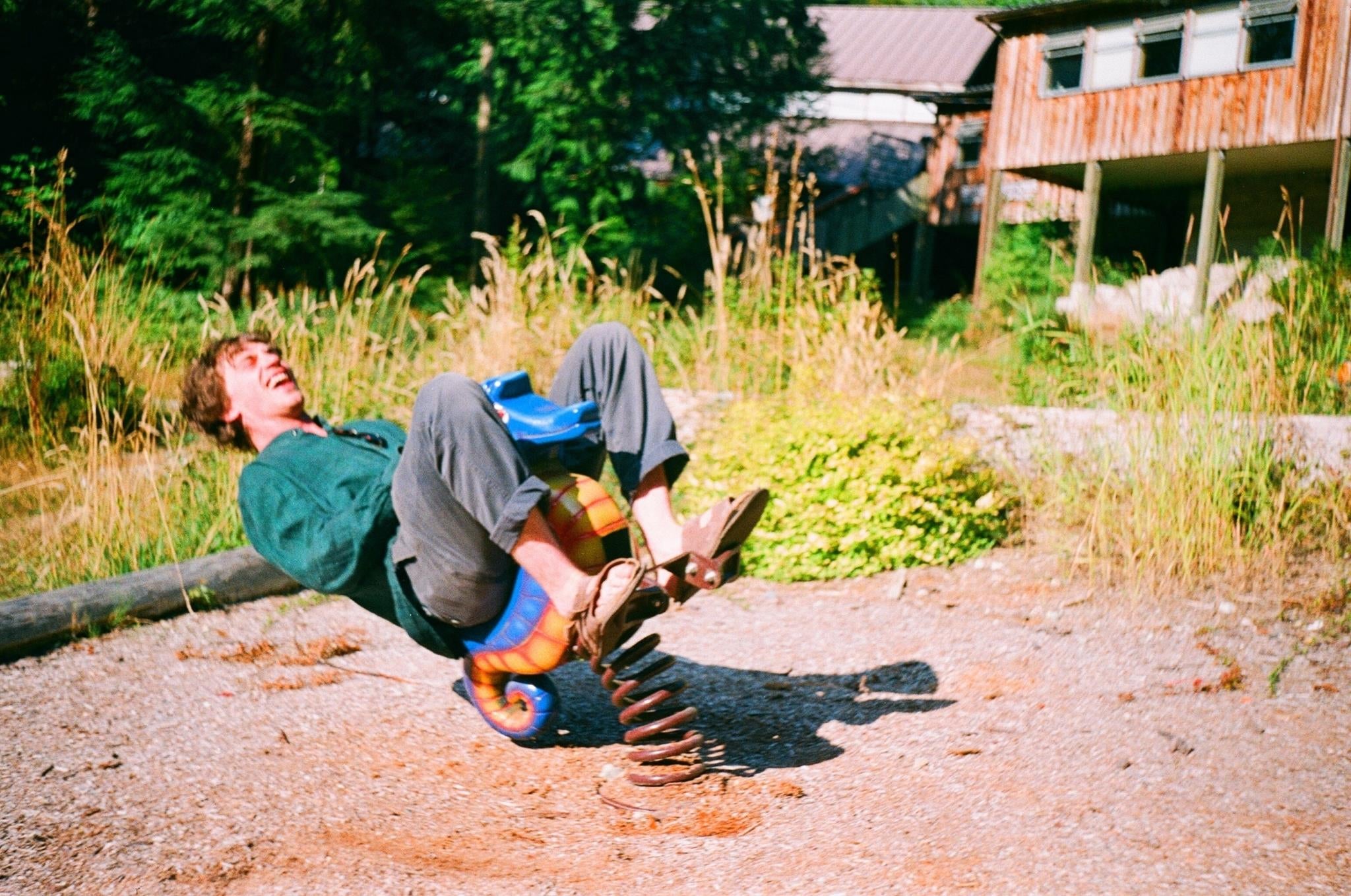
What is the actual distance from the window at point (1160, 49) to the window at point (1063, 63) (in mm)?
869

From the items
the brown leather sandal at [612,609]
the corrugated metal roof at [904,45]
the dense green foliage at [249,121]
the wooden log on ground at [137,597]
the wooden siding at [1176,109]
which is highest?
the corrugated metal roof at [904,45]

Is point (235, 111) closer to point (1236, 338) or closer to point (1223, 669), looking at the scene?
point (1236, 338)

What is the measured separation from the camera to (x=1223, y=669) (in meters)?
2.98

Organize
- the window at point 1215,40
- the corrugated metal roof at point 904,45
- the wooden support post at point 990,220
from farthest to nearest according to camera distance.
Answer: the corrugated metal roof at point 904,45 < the wooden support post at point 990,220 < the window at point 1215,40

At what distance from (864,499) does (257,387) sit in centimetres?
231

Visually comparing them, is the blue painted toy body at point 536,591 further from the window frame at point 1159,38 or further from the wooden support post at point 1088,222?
the window frame at point 1159,38

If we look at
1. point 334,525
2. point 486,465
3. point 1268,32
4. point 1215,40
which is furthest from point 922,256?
point 486,465

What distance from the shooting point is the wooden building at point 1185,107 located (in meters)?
13.2

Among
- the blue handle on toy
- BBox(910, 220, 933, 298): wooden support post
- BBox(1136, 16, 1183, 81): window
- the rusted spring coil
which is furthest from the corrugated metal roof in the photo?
the rusted spring coil

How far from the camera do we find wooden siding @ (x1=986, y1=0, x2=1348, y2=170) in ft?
42.9

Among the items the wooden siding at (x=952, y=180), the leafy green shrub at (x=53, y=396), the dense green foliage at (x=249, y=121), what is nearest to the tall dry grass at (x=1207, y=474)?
the leafy green shrub at (x=53, y=396)

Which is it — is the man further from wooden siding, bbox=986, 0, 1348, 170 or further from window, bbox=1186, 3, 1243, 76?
window, bbox=1186, 3, 1243, 76

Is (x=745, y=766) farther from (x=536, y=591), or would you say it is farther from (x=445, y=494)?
(x=445, y=494)

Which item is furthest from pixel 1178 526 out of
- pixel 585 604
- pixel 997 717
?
pixel 585 604
